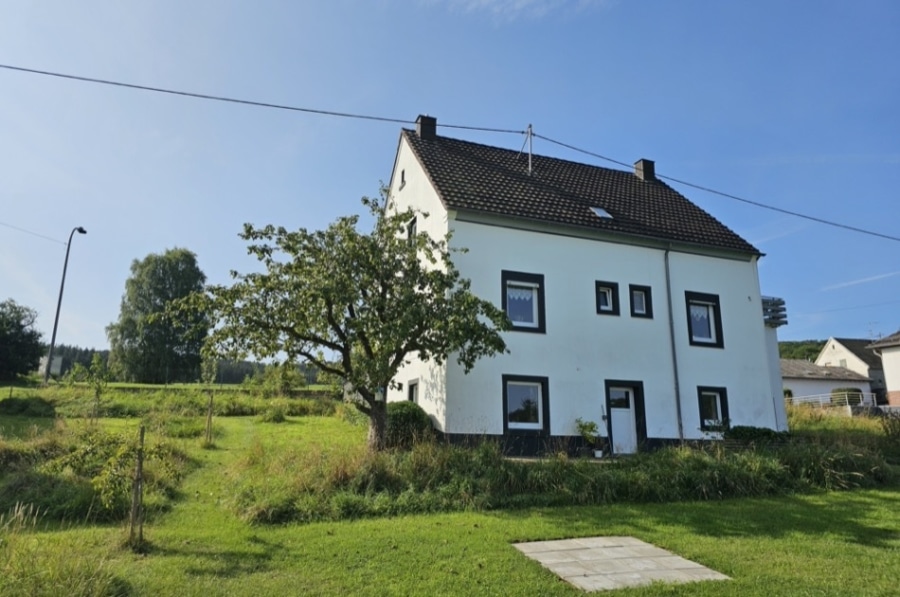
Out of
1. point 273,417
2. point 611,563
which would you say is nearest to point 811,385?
point 273,417

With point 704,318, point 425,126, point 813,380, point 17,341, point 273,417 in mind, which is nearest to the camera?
point 704,318

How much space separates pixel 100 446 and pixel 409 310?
5526mm

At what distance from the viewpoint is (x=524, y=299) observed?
1620 centimetres

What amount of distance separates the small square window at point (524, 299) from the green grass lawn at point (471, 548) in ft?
22.7

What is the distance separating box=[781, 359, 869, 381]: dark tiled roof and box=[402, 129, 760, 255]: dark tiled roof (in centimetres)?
3432

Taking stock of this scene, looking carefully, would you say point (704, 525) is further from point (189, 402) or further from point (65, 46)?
point (189, 402)

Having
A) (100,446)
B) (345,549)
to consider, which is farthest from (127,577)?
(100,446)

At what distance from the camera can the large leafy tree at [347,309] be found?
11.5 m

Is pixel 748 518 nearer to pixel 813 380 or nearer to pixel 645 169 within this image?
pixel 645 169

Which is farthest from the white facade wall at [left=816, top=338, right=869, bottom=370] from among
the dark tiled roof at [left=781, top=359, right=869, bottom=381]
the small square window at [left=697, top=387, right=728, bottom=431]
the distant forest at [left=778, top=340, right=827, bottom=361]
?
the small square window at [left=697, top=387, right=728, bottom=431]

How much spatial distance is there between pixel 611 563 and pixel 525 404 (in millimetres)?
8820

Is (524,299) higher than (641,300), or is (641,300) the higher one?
(641,300)

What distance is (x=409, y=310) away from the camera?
36.9 feet

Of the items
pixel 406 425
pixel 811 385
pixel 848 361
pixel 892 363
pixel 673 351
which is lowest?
pixel 406 425
